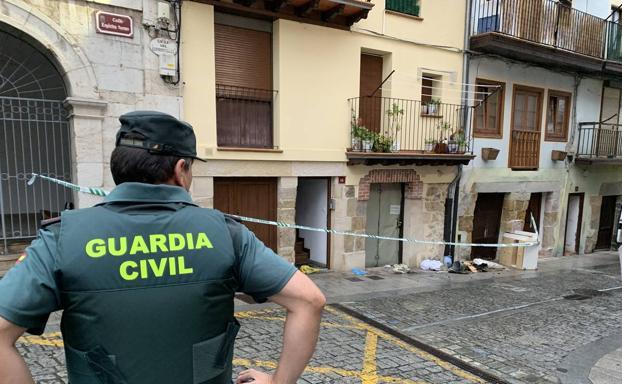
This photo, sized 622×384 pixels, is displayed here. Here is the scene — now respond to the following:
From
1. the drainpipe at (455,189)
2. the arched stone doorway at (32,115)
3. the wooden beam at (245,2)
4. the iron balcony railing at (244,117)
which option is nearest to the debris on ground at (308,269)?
the iron balcony railing at (244,117)

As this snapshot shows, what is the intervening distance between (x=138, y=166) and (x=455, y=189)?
10.1m

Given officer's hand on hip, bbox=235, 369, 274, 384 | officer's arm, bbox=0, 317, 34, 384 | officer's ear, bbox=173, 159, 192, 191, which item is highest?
officer's ear, bbox=173, 159, 192, 191

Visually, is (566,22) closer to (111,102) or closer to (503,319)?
(503,319)

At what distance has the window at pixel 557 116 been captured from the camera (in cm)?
1224

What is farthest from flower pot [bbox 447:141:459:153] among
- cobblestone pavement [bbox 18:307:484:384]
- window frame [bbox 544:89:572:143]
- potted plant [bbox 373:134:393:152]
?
cobblestone pavement [bbox 18:307:484:384]

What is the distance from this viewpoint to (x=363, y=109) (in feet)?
30.7

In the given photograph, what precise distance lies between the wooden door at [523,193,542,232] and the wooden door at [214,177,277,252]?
834 centimetres

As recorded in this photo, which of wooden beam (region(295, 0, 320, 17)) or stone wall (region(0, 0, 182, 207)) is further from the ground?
wooden beam (region(295, 0, 320, 17))

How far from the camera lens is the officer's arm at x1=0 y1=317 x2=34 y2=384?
1.20 m

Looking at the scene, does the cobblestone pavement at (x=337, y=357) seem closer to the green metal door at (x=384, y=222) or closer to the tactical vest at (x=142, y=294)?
the tactical vest at (x=142, y=294)

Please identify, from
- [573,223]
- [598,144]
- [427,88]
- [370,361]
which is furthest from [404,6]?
[573,223]

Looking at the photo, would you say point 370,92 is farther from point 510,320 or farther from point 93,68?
point 93,68

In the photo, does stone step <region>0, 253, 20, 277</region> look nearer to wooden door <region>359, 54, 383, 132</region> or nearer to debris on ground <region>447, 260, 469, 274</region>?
wooden door <region>359, 54, 383, 132</region>

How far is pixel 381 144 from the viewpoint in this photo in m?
9.07
